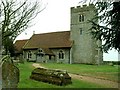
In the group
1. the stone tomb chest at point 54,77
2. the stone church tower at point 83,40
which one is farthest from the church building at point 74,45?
the stone tomb chest at point 54,77

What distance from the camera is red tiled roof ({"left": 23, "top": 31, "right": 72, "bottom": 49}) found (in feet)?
208

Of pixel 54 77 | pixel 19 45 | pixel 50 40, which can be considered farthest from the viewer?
pixel 19 45

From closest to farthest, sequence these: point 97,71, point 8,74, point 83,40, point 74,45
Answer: point 8,74
point 97,71
point 83,40
point 74,45

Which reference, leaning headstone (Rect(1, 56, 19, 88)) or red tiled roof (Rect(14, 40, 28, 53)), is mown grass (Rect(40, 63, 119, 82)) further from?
red tiled roof (Rect(14, 40, 28, 53))

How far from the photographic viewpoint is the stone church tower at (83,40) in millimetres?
58969

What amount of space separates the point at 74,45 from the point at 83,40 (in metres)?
2.49

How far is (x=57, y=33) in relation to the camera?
6750cm

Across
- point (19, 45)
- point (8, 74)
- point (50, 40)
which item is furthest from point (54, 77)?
point (19, 45)

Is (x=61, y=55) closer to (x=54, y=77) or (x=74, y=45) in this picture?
(x=74, y=45)

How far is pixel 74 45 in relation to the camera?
61969mm

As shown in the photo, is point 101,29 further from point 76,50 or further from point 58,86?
point 76,50

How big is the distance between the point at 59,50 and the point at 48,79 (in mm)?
44160

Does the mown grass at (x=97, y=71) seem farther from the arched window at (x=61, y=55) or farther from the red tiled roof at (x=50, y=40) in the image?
the red tiled roof at (x=50, y=40)

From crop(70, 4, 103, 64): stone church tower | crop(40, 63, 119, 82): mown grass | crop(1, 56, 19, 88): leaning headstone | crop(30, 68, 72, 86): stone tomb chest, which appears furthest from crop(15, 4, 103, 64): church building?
crop(1, 56, 19, 88): leaning headstone
